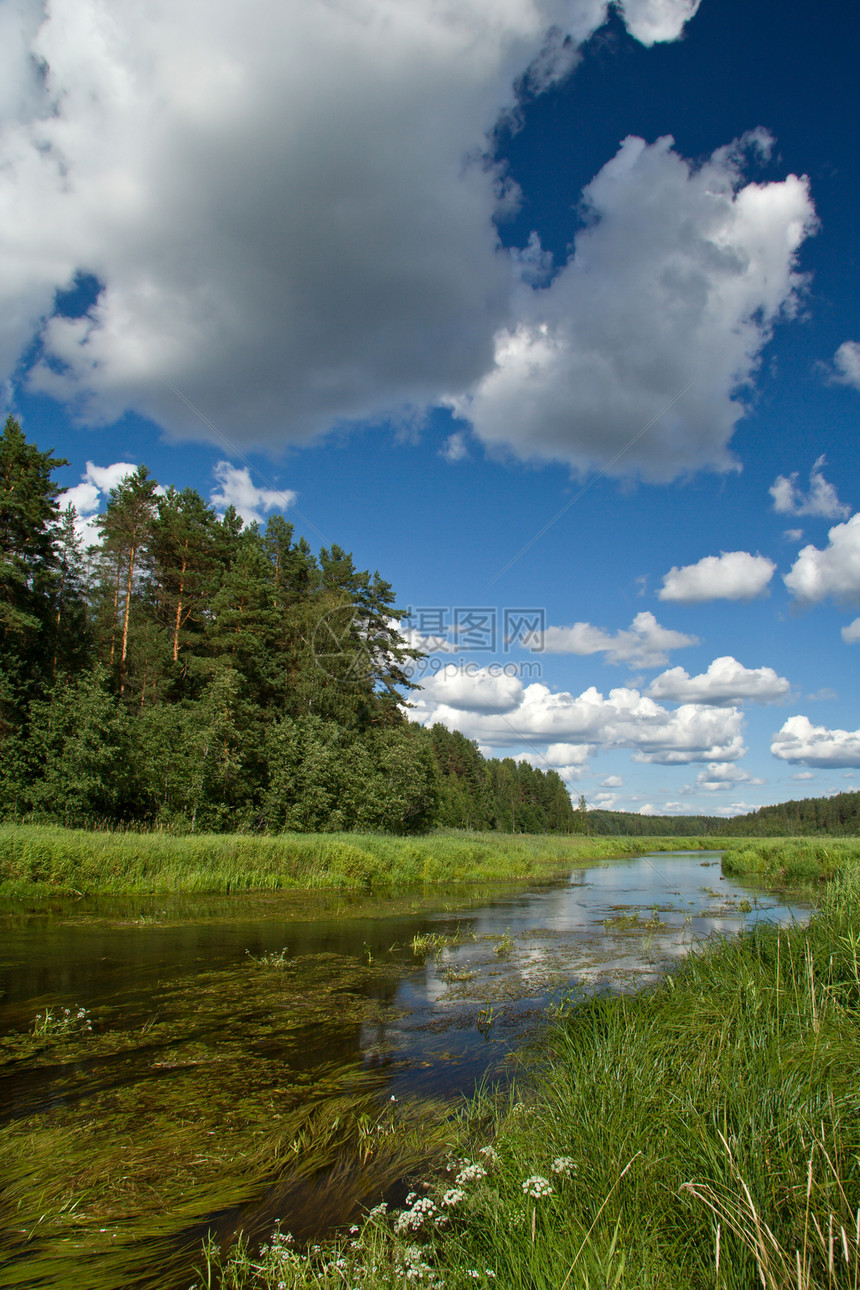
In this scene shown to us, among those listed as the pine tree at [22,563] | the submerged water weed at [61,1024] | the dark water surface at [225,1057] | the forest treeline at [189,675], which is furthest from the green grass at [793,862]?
the pine tree at [22,563]

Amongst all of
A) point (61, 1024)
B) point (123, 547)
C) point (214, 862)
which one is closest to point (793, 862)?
point (214, 862)

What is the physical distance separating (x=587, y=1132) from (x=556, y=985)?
732cm

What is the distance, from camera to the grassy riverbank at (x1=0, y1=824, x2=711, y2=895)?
1741cm

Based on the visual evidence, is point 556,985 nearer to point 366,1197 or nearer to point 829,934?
point 829,934

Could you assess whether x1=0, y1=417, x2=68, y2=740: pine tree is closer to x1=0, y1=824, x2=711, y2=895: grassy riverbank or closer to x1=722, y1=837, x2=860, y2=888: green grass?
x1=0, y1=824, x2=711, y2=895: grassy riverbank

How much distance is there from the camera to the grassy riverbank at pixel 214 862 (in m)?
17.4

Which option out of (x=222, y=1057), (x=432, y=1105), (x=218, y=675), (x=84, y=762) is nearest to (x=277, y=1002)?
(x=222, y=1057)

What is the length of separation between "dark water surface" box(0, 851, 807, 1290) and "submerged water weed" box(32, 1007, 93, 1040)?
0.13 meters

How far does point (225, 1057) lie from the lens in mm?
6930

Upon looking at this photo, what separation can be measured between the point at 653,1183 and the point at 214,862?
792 inches

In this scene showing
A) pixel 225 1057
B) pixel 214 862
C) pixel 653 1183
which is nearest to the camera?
pixel 653 1183

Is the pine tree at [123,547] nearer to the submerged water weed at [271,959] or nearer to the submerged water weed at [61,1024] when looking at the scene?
the submerged water weed at [271,959]

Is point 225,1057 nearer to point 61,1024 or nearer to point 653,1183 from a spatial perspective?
point 61,1024

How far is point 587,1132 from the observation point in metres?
3.78
